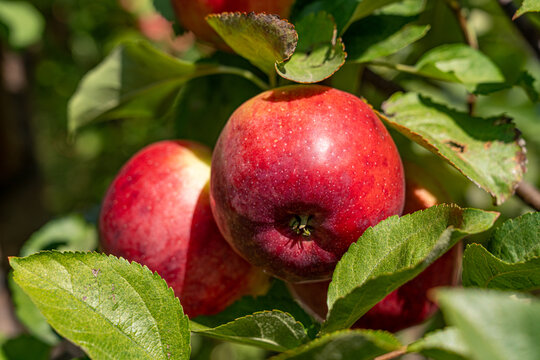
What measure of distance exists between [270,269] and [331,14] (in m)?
0.39

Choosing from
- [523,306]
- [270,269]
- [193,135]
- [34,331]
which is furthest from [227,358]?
[523,306]

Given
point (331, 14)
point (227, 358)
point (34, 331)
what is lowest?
point (227, 358)

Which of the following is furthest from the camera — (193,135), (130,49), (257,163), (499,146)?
(193,135)

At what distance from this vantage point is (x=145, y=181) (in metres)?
0.83

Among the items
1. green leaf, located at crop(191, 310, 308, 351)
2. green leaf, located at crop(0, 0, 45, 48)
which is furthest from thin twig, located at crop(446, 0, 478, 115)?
green leaf, located at crop(0, 0, 45, 48)

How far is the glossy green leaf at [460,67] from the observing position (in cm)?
84

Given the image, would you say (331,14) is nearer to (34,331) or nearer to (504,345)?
(504,345)

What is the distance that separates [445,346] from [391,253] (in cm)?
15

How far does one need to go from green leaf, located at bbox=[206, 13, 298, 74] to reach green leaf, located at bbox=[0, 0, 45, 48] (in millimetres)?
1010

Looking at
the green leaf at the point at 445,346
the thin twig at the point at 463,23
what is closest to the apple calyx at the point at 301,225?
the green leaf at the point at 445,346

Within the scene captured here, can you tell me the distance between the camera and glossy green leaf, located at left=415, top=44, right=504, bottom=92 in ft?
2.77

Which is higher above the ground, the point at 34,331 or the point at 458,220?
the point at 458,220

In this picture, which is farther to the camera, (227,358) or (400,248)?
(227,358)

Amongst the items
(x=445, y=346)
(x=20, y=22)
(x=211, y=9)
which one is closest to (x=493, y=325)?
(x=445, y=346)
